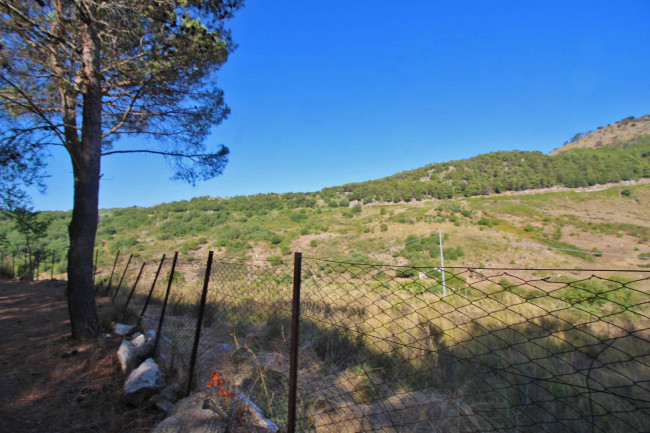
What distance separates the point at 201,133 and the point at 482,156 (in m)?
64.7

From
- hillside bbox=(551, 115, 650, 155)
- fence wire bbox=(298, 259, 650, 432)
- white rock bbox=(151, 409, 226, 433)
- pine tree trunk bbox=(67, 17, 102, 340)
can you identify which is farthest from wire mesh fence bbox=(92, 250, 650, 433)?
hillside bbox=(551, 115, 650, 155)

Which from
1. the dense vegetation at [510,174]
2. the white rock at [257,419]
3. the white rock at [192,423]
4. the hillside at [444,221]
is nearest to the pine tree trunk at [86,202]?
the white rock at [192,423]

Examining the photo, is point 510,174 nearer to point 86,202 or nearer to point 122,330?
point 122,330

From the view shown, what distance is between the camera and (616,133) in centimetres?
5628

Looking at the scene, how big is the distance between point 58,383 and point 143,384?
1431 mm

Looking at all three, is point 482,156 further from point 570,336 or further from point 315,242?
point 570,336

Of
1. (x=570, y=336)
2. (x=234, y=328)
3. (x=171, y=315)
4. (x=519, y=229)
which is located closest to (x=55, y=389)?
(x=234, y=328)

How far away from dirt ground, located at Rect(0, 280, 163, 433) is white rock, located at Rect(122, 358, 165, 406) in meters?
0.12

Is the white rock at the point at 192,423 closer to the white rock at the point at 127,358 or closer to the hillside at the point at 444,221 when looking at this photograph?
the white rock at the point at 127,358

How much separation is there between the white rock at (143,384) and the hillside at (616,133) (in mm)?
70292

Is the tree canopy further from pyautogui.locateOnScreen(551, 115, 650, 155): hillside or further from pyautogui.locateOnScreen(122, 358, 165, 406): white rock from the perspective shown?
pyautogui.locateOnScreen(551, 115, 650, 155): hillside

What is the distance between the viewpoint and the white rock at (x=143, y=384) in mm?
3307

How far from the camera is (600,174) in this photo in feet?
122

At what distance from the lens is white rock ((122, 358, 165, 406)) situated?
3.31 meters
